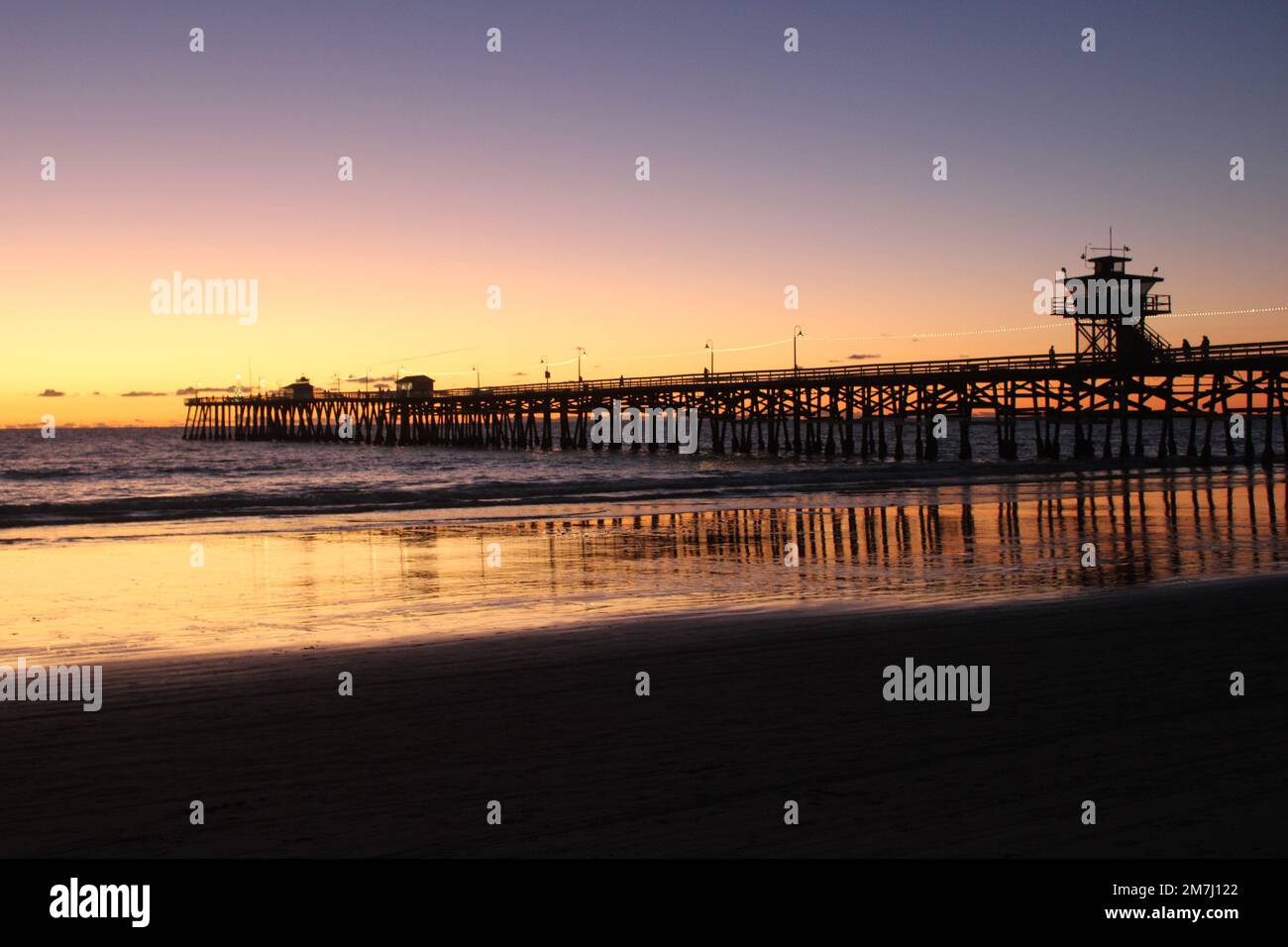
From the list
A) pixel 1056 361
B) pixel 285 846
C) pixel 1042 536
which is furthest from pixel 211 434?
pixel 285 846

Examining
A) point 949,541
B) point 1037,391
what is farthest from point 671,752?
point 1037,391

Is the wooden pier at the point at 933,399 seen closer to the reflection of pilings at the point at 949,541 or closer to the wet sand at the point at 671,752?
the reflection of pilings at the point at 949,541

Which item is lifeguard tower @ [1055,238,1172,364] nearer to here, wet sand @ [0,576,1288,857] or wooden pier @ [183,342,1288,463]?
wooden pier @ [183,342,1288,463]

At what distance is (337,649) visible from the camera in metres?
8.99

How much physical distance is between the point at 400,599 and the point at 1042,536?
10.2 m

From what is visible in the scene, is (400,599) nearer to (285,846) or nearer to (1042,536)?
(285,846)

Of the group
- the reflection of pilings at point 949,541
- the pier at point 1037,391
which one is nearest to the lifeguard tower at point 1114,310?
the pier at point 1037,391

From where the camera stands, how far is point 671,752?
227 inches

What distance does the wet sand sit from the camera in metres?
4.58

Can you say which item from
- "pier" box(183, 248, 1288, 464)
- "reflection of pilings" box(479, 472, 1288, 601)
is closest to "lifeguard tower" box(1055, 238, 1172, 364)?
"pier" box(183, 248, 1288, 464)

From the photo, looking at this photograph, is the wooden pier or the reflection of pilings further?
the wooden pier

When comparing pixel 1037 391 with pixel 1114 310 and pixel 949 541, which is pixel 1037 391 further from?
pixel 949 541

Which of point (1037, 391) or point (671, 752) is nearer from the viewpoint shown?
point (671, 752)
